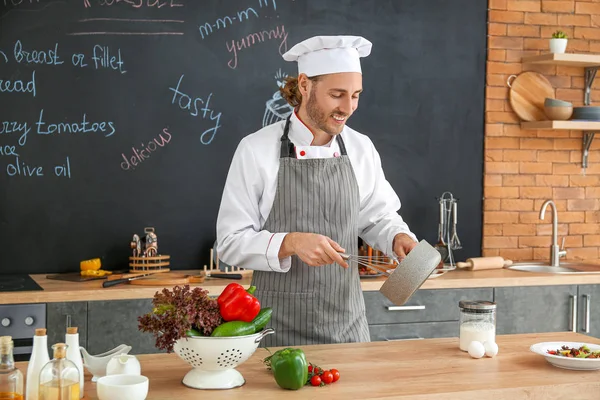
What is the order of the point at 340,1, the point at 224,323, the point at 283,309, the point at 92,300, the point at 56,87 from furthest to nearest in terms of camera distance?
1. the point at 340,1
2. the point at 56,87
3. the point at 92,300
4. the point at 283,309
5. the point at 224,323

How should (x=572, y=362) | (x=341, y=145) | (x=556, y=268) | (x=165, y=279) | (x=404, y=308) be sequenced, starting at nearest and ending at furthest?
(x=572, y=362)
(x=341, y=145)
(x=165, y=279)
(x=404, y=308)
(x=556, y=268)

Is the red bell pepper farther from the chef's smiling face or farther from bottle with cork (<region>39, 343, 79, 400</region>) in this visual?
the chef's smiling face

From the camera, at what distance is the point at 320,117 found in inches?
117

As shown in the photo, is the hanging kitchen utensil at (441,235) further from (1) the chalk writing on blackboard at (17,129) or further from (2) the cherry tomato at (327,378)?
(2) the cherry tomato at (327,378)

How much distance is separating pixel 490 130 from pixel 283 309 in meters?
2.41

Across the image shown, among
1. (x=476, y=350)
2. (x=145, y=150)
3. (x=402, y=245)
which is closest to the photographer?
(x=476, y=350)

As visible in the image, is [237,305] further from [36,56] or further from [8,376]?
[36,56]

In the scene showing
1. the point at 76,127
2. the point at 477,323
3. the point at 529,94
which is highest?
the point at 529,94

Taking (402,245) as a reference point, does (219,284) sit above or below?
below

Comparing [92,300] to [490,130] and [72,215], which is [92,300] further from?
[490,130]

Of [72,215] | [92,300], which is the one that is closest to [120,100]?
[72,215]

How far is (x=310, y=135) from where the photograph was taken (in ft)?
10.1

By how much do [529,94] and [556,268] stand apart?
106 centimetres

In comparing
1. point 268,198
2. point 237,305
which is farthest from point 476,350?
point 268,198
